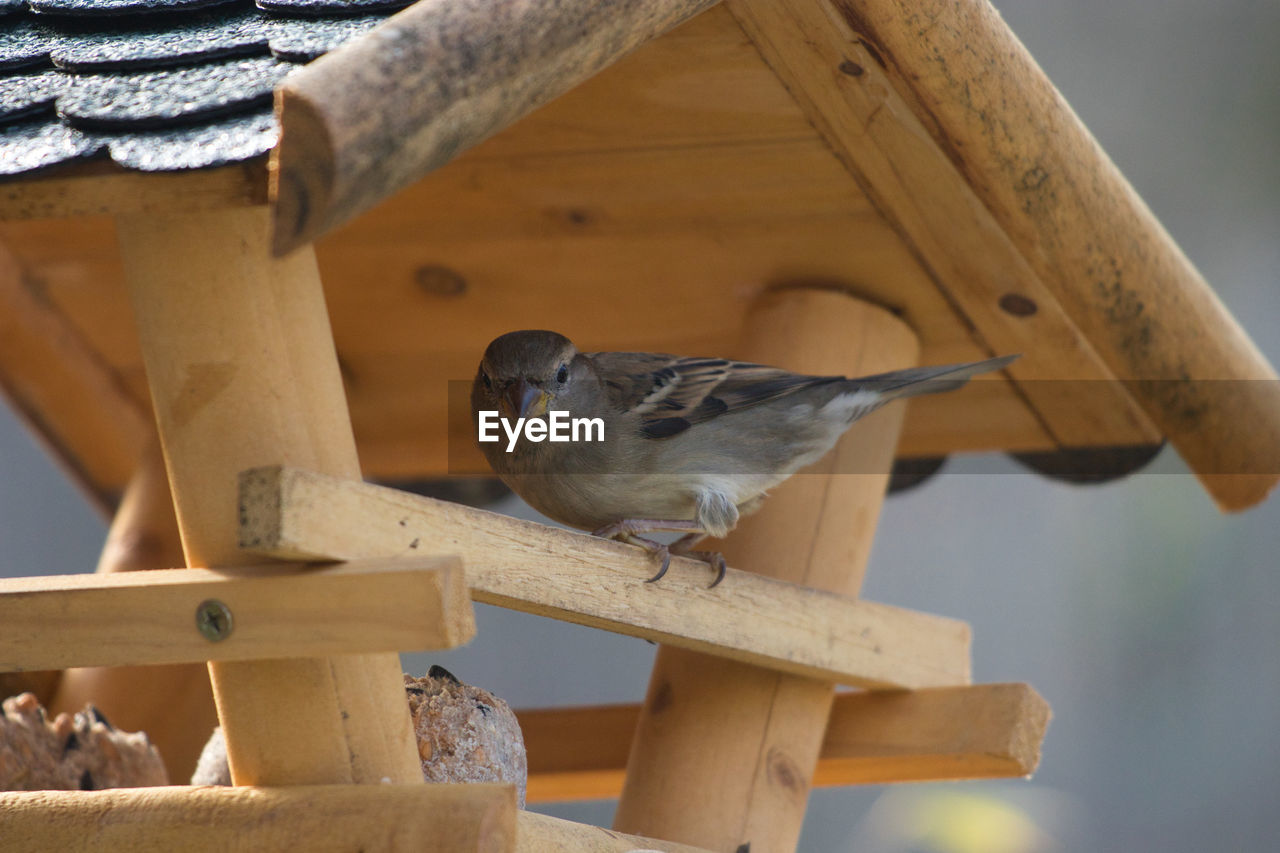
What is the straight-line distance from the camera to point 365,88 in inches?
39.3

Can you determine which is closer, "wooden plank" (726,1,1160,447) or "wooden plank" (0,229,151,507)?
"wooden plank" (726,1,1160,447)

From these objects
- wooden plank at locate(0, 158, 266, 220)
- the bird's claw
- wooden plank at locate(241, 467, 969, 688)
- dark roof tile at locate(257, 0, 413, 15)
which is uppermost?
dark roof tile at locate(257, 0, 413, 15)

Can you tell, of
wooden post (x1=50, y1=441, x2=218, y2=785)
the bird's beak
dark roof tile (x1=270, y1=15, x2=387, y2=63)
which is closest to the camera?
dark roof tile (x1=270, y1=15, x2=387, y2=63)

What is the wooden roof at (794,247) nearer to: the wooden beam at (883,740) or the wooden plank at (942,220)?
the wooden plank at (942,220)

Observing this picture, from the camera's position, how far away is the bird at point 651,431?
75.2 inches

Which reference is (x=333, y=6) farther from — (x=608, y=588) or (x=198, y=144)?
(x=608, y=588)

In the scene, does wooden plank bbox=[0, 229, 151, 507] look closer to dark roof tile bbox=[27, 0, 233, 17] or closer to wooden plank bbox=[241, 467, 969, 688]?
dark roof tile bbox=[27, 0, 233, 17]

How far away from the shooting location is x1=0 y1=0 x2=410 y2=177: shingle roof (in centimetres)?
116

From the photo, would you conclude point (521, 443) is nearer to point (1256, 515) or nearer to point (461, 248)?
point (461, 248)

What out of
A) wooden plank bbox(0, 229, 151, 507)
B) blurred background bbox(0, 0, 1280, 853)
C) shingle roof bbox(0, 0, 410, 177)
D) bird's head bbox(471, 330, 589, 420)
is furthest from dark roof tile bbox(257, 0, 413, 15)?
blurred background bbox(0, 0, 1280, 853)

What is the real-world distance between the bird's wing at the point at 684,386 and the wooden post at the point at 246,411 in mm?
676

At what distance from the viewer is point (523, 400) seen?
189cm

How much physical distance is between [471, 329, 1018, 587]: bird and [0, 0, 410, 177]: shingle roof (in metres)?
0.67

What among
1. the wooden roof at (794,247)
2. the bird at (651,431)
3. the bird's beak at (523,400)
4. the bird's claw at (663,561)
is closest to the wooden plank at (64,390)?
the wooden roof at (794,247)
